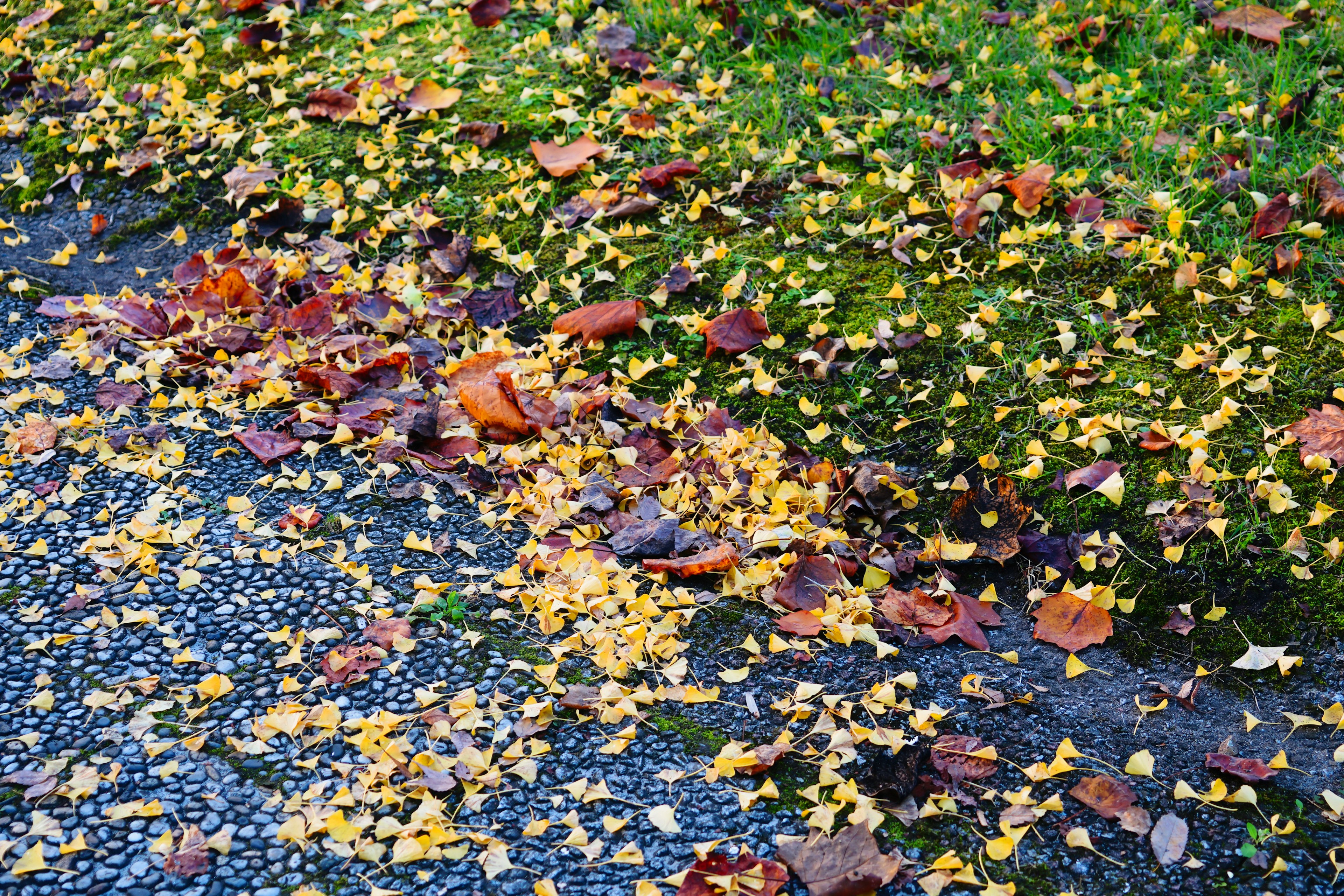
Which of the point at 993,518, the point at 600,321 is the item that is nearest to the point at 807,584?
the point at 993,518

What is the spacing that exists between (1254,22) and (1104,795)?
3.56 meters

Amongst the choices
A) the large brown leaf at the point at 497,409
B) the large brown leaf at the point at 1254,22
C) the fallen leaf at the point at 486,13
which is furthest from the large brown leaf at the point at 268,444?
the large brown leaf at the point at 1254,22

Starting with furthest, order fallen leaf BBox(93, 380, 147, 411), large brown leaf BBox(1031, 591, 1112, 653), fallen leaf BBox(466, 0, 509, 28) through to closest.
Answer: fallen leaf BBox(466, 0, 509, 28) < fallen leaf BBox(93, 380, 147, 411) < large brown leaf BBox(1031, 591, 1112, 653)

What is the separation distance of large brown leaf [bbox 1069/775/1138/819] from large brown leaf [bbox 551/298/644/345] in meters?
2.02

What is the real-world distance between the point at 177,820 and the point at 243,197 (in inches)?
118

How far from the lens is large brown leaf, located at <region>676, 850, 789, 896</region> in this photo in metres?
1.90

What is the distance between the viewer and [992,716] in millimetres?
2346

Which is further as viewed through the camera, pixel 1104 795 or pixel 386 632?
pixel 386 632

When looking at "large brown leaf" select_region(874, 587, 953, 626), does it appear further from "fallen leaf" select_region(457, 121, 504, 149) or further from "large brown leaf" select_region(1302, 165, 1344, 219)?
"fallen leaf" select_region(457, 121, 504, 149)

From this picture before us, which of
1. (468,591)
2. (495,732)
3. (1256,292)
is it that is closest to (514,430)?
(468,591)

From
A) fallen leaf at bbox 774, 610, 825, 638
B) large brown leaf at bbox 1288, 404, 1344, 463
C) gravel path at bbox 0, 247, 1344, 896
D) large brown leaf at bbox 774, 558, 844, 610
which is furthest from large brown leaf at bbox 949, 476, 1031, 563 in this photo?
large brown leaf at bbox 1288, 404, 1344, 463

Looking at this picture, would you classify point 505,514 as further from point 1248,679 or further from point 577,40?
point 577,40

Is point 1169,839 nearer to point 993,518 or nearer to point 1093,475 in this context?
point 993,518

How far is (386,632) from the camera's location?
247 cm
